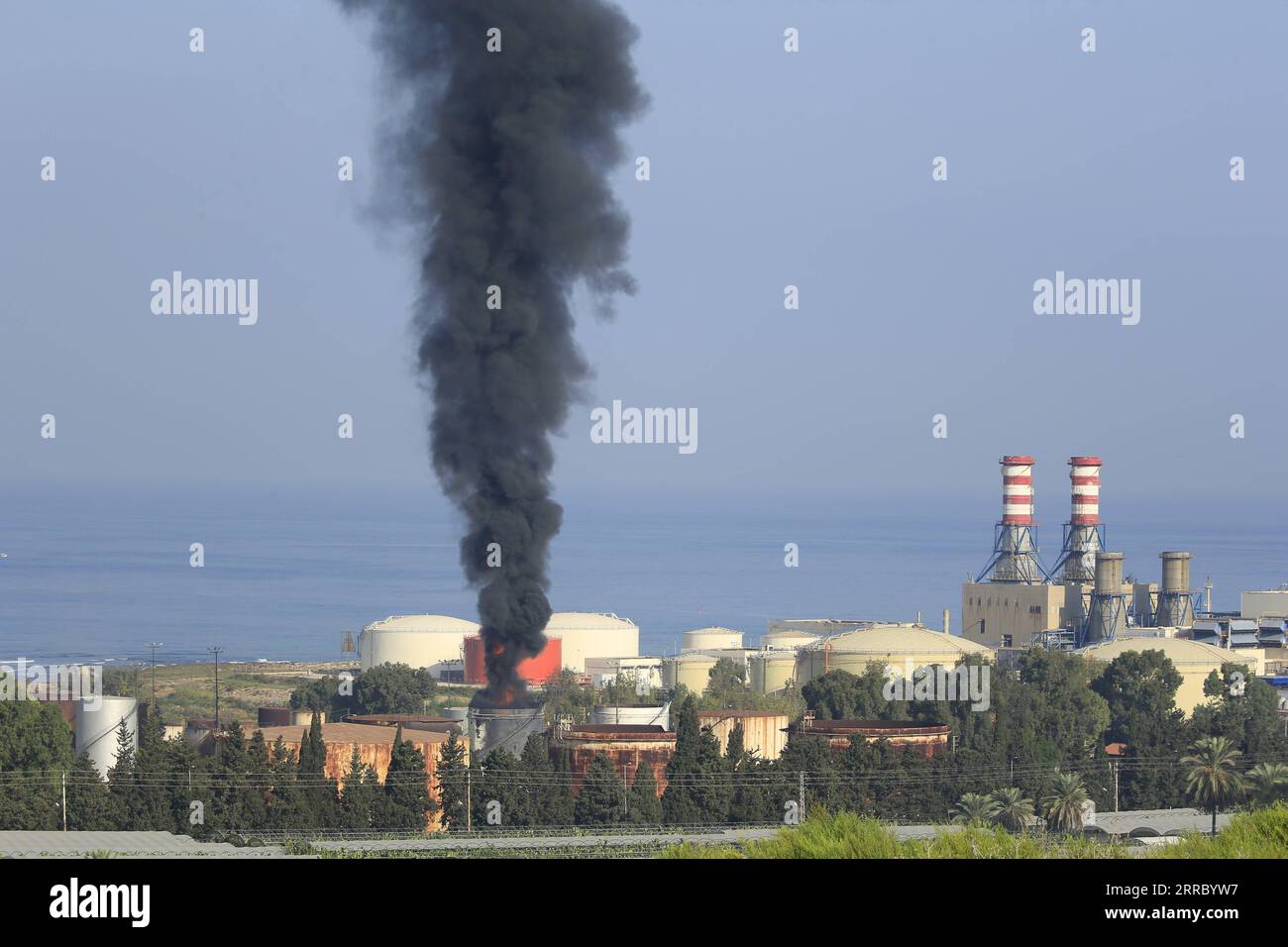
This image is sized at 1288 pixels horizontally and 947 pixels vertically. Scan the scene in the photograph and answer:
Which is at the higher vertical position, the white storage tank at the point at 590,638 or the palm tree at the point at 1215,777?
the white storage tank at the point at 590,638

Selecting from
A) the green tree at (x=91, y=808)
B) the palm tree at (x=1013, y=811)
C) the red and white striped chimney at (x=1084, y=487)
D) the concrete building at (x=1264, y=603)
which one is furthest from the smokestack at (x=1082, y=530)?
the green tree at (x=91, y=808)

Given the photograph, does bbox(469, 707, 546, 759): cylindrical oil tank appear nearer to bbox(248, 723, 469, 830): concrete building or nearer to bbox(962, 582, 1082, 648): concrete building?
bbox(248, 723, 469, 830): concrete building

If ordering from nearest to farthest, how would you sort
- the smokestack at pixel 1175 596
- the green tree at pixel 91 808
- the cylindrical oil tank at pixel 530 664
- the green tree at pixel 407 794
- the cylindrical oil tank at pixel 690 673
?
the green tree at pixel 91 808 → the green tree at pixel 407 794 → the cylindrical oil tank at pixel 530 664 → the cylindrical oil tank at pixel 690 673 → the smokestack at pixel 1175 596

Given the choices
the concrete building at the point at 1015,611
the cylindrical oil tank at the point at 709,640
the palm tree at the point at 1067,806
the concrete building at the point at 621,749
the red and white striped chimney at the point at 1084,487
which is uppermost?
the red and white striped chimney at the point at 1084,487

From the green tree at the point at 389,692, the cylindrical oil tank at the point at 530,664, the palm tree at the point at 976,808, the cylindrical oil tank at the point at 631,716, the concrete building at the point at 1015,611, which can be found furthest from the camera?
the concrete building at the point at 1015,611

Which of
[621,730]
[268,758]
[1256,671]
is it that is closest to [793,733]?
[621,730]

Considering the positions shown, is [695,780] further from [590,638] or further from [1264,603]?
[1264,603]

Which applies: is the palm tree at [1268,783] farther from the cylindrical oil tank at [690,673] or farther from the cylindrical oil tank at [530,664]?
the cylindrical oil tank at [690,673]

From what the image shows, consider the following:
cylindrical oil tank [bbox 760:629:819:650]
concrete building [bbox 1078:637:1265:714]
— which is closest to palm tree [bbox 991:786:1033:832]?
concrete building [bbox 1078:637:1265:714]
